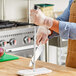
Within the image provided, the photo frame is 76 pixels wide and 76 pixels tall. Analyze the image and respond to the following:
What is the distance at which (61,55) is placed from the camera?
3.69 m

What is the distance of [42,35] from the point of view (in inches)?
74.9

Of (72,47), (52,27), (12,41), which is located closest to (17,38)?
(12,41)

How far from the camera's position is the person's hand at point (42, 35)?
1867 mm

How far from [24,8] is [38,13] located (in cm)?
228

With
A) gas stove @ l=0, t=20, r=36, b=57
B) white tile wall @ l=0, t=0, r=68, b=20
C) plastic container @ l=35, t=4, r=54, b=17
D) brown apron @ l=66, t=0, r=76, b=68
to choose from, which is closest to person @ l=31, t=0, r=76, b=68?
brown apron @ l=66, t=0, r=76, b=68

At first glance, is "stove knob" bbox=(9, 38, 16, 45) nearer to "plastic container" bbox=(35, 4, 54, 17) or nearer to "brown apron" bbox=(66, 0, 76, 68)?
"plastic container" bbox=(35, 4, 54, 17)

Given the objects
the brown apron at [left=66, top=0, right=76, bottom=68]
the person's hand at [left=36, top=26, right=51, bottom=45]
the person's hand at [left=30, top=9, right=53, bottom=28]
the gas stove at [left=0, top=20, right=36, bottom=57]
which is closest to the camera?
the person's hand at [left=30, top=9, right=53, bottom=28]

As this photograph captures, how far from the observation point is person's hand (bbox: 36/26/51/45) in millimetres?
1867

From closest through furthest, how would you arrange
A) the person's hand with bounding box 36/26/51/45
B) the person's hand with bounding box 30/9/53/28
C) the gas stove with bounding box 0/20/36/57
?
1. the person's hand with bounding box 30/9/53/28
2. the person's hand with bounding box 36/26/51/45
3. the gas stove with bounding box 0/20/36/57

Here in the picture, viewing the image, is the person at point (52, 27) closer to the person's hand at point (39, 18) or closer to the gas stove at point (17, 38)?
the person's hand at point (39, 18)

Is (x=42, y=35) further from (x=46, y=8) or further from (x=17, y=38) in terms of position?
(x=46, y=8)

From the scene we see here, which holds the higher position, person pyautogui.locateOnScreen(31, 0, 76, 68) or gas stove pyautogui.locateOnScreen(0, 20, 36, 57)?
person pyautogui.locateOnScreen(31, 0, 76, 68)

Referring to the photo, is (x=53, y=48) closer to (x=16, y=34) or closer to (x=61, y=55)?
(x=61, y=55)

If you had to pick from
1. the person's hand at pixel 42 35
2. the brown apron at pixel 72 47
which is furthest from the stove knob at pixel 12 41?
the person's hand at pixel 42 35
